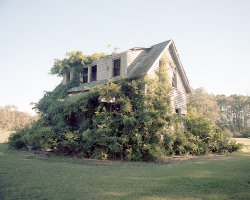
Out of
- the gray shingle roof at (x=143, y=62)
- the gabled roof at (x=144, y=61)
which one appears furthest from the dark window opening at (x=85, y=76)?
the gabled roof at (x=144, y=61)

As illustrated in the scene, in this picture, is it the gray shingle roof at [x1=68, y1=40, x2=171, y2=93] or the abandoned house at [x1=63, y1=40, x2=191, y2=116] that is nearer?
the gray shingle roof at [x1=68, y1=40, x2=171, y2=93]

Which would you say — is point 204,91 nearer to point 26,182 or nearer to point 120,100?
point 120,100

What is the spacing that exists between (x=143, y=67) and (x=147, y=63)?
58 cm

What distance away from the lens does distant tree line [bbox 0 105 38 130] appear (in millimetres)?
50325

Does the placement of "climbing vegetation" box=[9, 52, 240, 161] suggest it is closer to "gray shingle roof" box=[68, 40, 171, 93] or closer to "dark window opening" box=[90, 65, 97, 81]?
"gray shingle roof" box=[68, 40, 171, 93]

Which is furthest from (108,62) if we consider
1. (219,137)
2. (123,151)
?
(219,137)

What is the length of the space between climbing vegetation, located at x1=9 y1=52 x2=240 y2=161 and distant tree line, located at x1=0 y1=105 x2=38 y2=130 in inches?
1730

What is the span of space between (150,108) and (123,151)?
2933mm

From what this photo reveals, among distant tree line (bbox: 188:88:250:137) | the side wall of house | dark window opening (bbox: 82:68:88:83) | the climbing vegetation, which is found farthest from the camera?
distant tree line (bbox: 188:88:250:137)

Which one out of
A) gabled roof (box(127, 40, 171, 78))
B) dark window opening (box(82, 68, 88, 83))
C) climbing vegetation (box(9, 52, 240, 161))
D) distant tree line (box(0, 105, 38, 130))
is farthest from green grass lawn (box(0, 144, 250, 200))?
distant tree line (box(0, 105, 38, 130))

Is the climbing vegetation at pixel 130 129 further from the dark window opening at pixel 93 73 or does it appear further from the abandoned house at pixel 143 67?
the dark window opening at pixel 93 73

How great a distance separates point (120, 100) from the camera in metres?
10.5

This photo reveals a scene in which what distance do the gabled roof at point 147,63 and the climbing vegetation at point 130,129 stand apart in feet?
2.67

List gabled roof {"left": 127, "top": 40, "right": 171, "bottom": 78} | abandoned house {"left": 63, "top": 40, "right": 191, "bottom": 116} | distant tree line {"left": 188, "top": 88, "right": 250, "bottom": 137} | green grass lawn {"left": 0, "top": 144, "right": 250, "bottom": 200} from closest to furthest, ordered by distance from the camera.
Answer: green grass lawn {"left": 0, "top": 144, "right": 250, "bottom": 200}, gabled roof {"left": 127, "top": 40, "right": 171, "bottom": 78}, abandoned house {"left": 63, "top": 40, "right": 191, "bottom": 116}, distant tree line {"left": 188, "top": 88, "right": 250, "bottom": 137}
